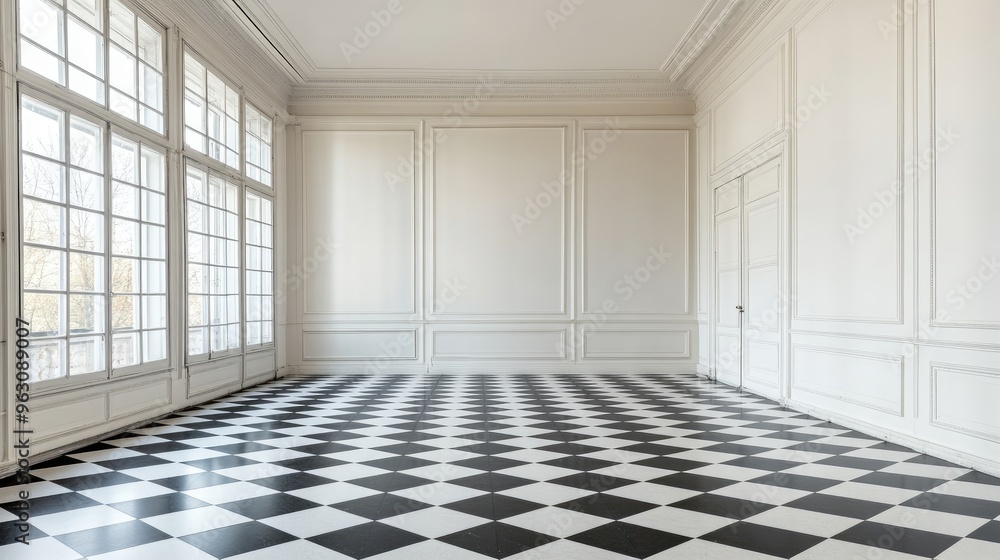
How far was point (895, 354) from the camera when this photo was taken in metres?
4.99

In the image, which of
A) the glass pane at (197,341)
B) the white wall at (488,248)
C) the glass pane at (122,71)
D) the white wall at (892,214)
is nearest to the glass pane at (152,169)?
the glass pane at (122,71)

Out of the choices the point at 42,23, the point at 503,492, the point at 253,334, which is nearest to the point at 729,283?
the point at 503,492

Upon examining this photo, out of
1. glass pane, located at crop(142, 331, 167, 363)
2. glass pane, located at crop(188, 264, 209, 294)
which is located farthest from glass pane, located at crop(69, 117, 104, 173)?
glass pane, located at crop(188, 264, 209, 294)

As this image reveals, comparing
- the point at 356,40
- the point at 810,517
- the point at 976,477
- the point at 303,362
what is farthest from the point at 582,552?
the point at 303,362

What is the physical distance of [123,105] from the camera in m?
5.59

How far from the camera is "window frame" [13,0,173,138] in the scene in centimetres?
433

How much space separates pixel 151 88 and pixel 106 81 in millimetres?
779

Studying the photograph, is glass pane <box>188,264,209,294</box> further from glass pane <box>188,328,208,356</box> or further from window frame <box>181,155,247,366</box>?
glass pane <box>188,328,208,356</box>

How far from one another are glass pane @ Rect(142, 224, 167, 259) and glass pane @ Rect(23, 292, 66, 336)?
1240 millimetres

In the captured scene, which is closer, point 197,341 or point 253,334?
point 197,341

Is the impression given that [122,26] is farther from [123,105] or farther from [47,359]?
[47,359]

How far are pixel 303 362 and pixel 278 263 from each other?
4.85 feet

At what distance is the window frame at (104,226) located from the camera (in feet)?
14.2

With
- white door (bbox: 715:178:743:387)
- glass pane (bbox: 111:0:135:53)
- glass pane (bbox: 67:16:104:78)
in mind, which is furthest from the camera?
white door (bbox: 715:178:743:387)
